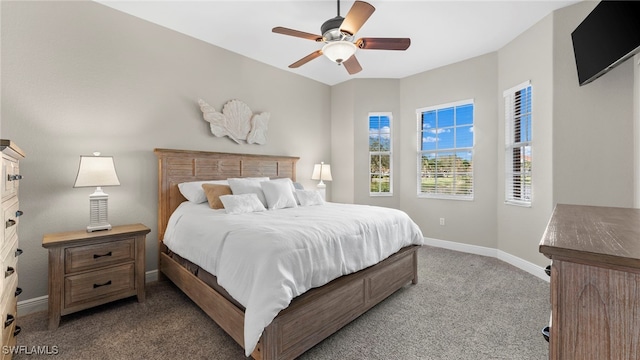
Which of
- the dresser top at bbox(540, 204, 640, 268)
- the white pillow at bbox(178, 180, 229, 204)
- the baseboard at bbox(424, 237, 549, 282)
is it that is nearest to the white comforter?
the white pillow at bbox(178, 180, 229, 204)

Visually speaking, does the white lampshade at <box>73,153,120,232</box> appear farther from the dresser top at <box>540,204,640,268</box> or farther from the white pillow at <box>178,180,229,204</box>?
the dresser top at <box>540,204,640,268</box>

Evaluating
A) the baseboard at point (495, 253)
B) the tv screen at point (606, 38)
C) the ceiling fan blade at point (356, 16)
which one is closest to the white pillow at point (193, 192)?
the ceiling fan blade at point (356, 16)

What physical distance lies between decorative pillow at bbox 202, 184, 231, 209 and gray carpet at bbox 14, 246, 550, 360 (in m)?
0.98

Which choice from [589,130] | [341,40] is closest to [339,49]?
[341,40]

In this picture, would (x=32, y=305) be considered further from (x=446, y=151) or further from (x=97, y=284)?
(x=446, y=151)

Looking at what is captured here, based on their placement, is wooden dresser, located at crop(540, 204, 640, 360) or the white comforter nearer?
wooden dresser, located at crop(540, 204, 640, 360)

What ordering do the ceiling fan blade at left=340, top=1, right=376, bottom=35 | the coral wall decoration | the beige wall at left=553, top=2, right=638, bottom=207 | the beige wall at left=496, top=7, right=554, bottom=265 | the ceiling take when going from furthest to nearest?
the coral wall decoration → the beige wall at left=496, top=7, right=554, bottom=265 → the ceiling → the beige wall at left=553, top=2, right=638, bottom=207 → the ceiling fan blade at left=340, top=1, right=376, bottom=35

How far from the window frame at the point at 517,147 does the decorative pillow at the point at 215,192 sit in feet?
12.3

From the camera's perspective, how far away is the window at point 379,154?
5.08m

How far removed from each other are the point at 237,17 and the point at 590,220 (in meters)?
3.50

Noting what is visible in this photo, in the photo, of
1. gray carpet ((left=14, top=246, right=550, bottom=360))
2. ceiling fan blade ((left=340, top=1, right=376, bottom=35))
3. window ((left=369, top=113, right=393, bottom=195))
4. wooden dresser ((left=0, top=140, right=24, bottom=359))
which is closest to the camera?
wooden dresser ((left=0, top=140, right=24, bottom=359))

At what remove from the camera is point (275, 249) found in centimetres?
168

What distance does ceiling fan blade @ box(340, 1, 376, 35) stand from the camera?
2.00 m

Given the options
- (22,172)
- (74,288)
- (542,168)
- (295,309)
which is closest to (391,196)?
(542,168)
